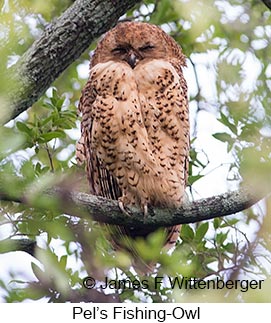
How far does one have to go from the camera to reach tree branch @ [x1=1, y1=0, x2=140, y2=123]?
7.97 ft

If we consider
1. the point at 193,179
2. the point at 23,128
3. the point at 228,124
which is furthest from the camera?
the point at 193,179

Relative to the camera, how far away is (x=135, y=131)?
2664mm

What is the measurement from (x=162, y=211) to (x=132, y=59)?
57 centimetres

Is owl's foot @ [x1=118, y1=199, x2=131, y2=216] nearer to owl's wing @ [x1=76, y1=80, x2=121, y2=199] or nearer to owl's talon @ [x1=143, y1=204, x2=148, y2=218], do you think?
owl's talon @ [x1=143, y1=204, x2=148, y2=218]

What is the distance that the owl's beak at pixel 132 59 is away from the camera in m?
2.83

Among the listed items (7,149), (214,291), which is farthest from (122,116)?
(7,149)

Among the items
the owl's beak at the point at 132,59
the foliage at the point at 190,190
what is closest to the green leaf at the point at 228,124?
the foliage at the point at 190,190

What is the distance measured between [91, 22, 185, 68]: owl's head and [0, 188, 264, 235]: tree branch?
0.57 metres

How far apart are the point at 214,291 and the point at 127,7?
1.28 metres

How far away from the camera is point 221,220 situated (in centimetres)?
270

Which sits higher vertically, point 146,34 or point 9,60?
point 146,34

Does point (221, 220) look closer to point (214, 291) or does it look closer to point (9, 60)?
point (214, 291)

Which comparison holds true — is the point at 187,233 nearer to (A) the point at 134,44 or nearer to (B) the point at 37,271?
(A) the point at 134,44

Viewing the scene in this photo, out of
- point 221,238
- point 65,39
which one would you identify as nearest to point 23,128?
point 65,39
